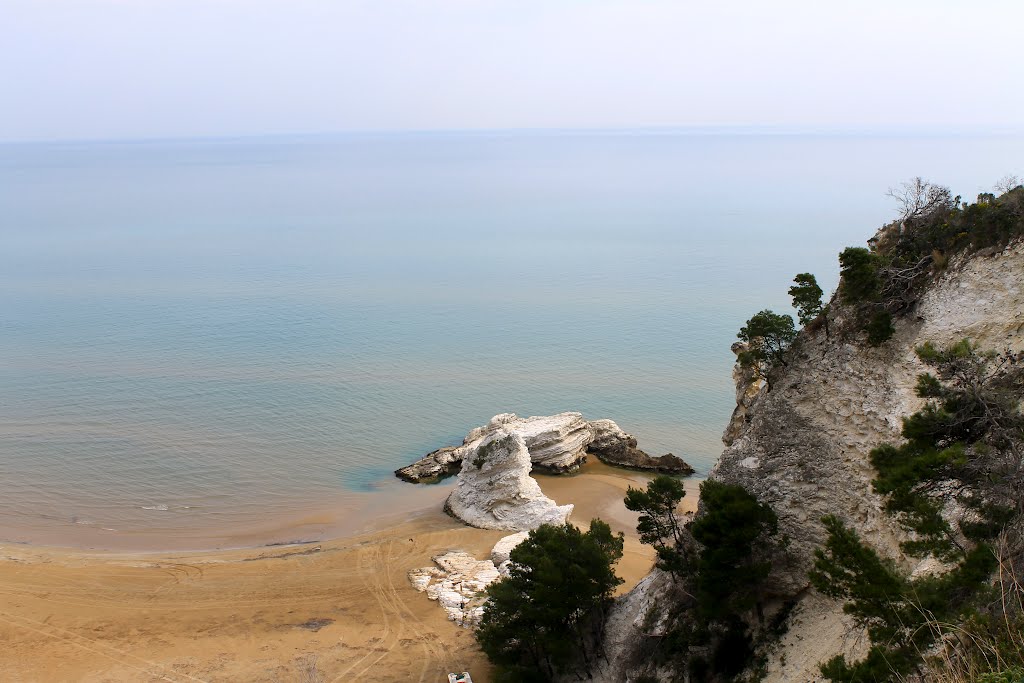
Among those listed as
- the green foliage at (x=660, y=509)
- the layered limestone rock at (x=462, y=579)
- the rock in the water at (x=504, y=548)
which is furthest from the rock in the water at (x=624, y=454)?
the green foliage at (x=660, y=509)

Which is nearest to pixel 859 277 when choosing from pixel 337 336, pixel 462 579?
pixel 462 579

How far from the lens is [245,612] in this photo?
25.7 metres

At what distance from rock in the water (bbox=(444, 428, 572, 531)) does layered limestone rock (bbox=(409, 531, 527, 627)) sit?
1.35 metres

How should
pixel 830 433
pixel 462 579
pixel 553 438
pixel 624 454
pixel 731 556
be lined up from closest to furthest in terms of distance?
pixel 731 556 < pixel 830 433 < pixel 462 579 < pixel 553 438 < pixel 624 454

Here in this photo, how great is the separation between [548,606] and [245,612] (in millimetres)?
11508

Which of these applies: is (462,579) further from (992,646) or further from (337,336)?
(337,336)

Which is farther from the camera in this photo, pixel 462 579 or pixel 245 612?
pixel 462 579

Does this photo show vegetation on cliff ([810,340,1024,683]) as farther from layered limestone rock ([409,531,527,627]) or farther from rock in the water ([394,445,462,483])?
rock in the water ([394,445,462,483])

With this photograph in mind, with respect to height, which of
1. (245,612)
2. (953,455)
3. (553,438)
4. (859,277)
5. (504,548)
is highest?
(859,277)

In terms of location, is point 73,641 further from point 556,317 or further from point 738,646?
point 556,317

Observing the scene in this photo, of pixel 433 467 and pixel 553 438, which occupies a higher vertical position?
pixel 553 438

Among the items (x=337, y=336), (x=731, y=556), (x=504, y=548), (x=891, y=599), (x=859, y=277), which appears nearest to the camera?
(x=891, y=599)

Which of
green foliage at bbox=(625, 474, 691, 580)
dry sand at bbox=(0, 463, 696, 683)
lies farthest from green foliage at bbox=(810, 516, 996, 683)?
dry sand at bbox=(0, 463, 696, 683)

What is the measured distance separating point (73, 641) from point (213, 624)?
3.85m
